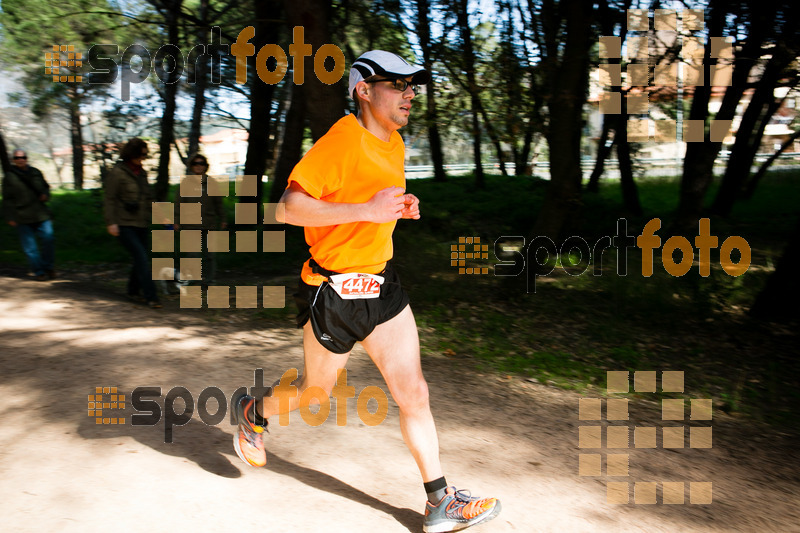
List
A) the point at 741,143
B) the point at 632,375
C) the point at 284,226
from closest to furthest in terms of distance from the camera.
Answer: the point at 632,375 → the point at 284,226 → the point at 741,143

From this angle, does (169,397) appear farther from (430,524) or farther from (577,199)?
(577,199)

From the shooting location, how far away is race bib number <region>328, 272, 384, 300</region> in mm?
3324

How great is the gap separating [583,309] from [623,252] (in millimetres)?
3664

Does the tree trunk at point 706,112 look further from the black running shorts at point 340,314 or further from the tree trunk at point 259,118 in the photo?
the black running shorts at point 340,314

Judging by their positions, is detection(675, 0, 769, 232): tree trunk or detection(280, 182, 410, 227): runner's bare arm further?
detection(675, 0, 769, 232): tree trunk

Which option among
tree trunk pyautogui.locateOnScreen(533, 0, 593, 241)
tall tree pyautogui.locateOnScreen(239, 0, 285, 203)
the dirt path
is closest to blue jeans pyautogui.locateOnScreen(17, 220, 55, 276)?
the dirt path

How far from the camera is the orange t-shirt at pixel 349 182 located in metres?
3.10

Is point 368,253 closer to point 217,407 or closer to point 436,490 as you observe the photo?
point 436,490

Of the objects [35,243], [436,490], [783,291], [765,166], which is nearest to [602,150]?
[765,166]

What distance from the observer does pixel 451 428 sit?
17.0 feet

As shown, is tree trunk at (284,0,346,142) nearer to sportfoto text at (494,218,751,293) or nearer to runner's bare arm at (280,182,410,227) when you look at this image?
sportfoto text at (494,218,751,293)

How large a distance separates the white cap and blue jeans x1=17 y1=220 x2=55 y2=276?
822 centimetres

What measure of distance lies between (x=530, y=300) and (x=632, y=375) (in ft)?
9.34

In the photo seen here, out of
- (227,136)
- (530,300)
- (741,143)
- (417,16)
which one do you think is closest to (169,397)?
(530,300)
